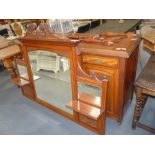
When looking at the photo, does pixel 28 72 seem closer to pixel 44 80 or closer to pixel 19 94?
pixel 44 80

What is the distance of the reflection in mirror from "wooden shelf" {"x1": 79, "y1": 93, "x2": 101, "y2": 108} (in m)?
0.18

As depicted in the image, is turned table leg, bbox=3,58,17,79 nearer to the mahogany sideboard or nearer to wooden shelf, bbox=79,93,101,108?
the mahogany sideboard

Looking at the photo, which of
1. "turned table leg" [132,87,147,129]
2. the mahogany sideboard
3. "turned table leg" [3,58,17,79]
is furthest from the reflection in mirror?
"turned table leg" [132,87,147,129]

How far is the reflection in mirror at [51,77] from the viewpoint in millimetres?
1811

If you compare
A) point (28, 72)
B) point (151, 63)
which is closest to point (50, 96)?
point (28, 72)

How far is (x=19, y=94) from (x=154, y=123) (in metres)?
1.94

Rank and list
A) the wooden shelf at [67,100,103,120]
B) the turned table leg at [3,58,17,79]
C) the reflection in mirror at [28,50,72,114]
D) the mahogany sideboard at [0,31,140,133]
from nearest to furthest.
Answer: the mahogany sideboard at [0,31,140,133], the wooden shelf at [67,100,103,120], the reflection in mirror at [28,50,72,114], the turned table leg at [3,58,17,79]

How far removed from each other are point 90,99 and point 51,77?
66 centimetres

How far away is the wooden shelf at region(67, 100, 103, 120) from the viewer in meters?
1.56

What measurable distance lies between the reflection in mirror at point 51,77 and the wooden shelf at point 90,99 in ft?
0.61

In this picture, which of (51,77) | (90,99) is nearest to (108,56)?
(90,99)

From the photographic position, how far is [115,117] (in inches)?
72.6
